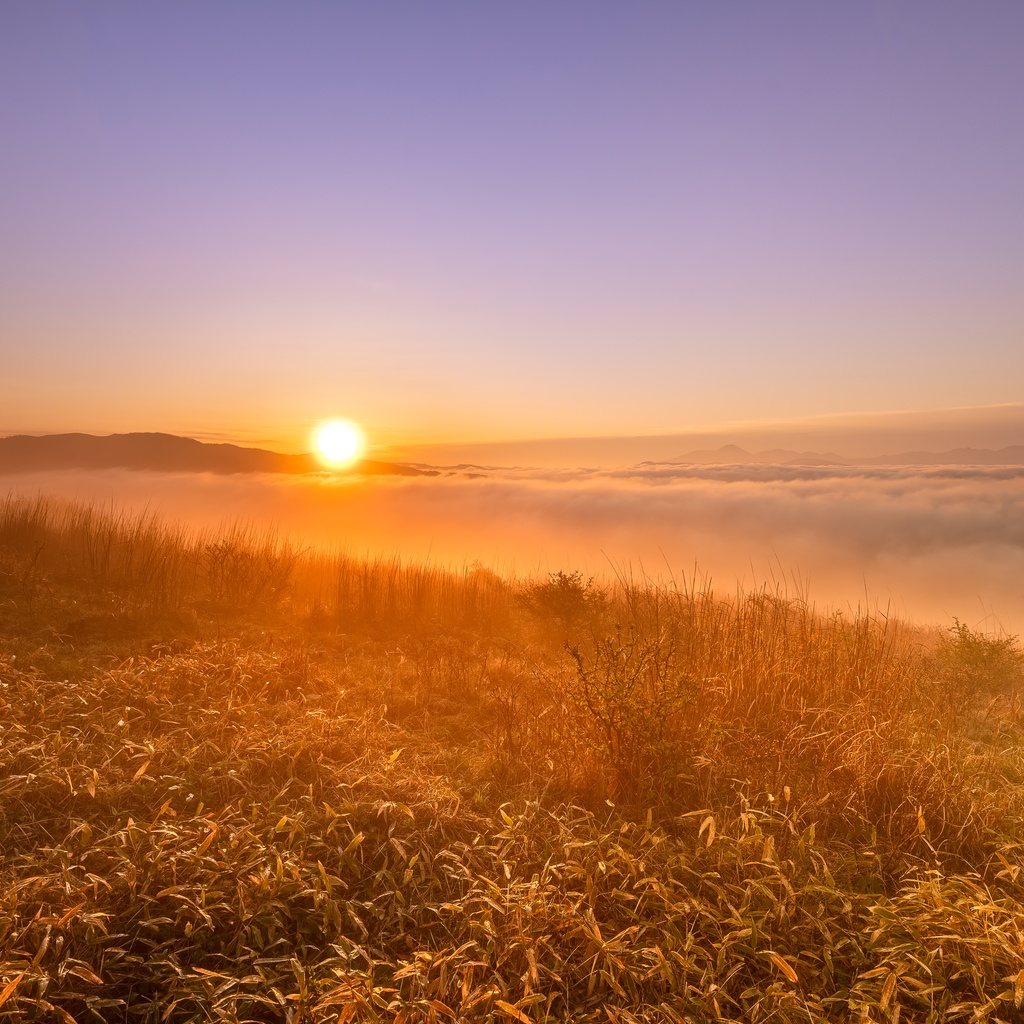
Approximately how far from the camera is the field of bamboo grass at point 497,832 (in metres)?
2.39

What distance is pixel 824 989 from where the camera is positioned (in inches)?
97.3

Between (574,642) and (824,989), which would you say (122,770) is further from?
(574,642)

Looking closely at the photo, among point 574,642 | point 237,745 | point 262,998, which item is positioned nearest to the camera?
point 262,998

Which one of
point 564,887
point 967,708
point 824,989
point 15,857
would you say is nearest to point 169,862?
point 15,857

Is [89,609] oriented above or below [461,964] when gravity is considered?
above

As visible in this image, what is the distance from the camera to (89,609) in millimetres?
6855

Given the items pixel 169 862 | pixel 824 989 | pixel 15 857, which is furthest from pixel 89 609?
pixel 824 989

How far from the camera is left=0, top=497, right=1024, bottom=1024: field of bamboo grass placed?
239 centimetres

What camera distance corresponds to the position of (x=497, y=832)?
137 inches

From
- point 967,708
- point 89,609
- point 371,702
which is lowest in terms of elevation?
point 967,708

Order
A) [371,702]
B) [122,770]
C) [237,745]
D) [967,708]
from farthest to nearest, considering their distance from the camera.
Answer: [967,708] → [371,702] → [237,745] → [122,770]

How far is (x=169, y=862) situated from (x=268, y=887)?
448 mm

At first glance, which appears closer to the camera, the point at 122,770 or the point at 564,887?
the point at 564,887

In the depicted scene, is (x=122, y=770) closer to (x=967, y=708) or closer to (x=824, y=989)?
(x=824, y=989)
